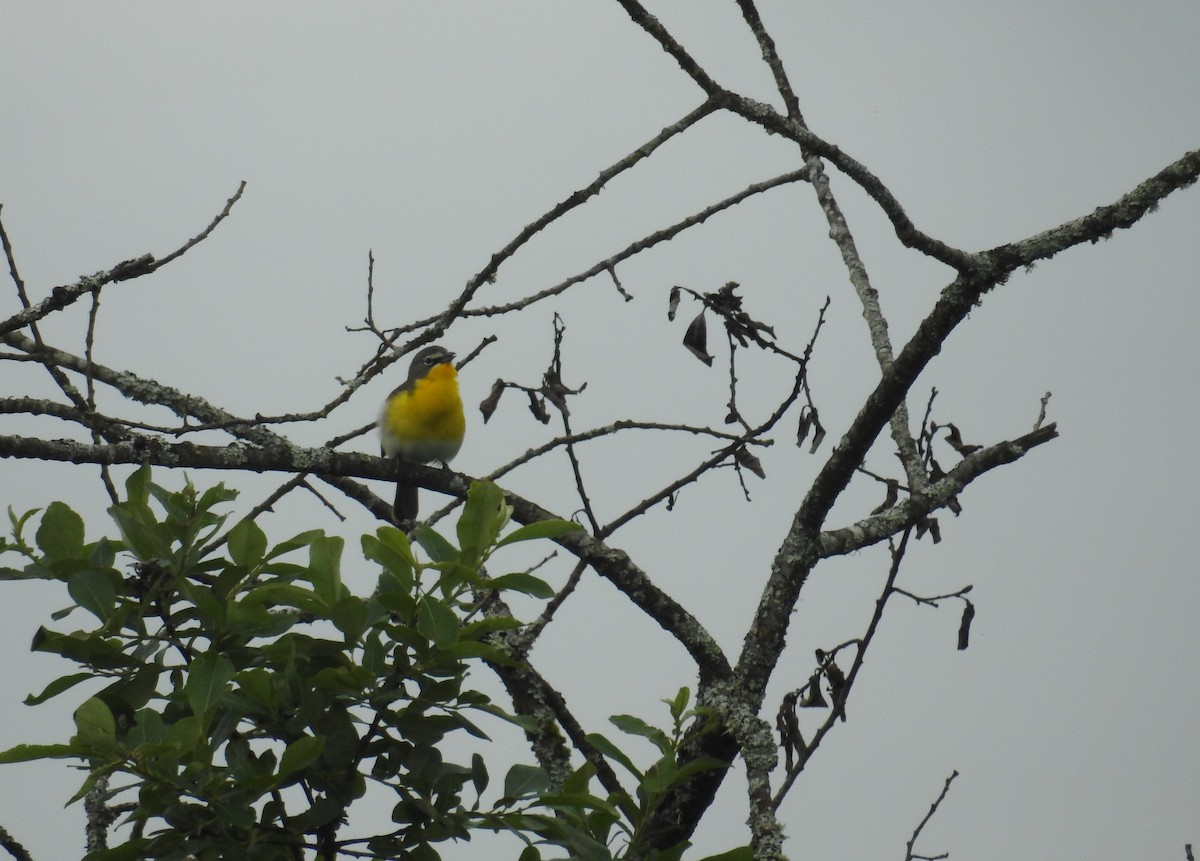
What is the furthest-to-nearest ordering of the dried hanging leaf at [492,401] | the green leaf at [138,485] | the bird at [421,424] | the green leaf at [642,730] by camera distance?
the bird at [421,424] < the dried hanging leaf at [492,401] < the green leaf at [642,730] < the green leaf at [138,485]

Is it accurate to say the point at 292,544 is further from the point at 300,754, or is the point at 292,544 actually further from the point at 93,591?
the point at 300,754

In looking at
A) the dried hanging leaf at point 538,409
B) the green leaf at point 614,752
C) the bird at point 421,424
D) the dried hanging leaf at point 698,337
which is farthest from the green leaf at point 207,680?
the bird at point 421,424

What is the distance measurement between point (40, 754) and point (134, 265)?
1.37 m

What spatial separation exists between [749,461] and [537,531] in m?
1.59

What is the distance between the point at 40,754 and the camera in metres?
2.17

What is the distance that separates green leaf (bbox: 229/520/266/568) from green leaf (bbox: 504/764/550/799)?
70 cm

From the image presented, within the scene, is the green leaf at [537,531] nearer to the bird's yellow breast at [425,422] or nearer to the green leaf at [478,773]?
the green leaf at [478,773]

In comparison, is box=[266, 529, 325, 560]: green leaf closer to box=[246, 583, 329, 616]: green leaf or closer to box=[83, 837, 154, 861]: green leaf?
box=[246, 583, 329, 616]: green leaf

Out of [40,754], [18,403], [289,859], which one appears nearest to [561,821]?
[289,859]

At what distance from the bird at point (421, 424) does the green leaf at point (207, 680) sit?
227 inches

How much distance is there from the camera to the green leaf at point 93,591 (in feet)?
7.72

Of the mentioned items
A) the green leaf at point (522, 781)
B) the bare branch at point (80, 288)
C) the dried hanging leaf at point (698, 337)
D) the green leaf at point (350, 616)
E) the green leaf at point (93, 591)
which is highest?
the dried hanging leaf at point (698, 337)

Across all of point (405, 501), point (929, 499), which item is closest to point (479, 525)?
point (929, 499)

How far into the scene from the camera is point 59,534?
8.04 ft
